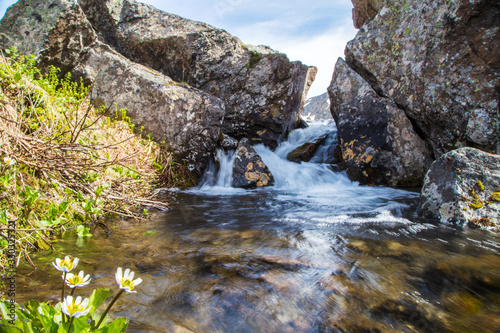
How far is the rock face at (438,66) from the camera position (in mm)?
4543

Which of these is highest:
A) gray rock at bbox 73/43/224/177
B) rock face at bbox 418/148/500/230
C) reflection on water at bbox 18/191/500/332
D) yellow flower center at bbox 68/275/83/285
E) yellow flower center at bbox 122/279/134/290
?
gray rock at bbox 73/43/224/177

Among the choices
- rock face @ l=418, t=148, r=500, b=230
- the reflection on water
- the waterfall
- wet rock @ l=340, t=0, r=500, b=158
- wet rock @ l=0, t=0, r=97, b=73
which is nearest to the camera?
the reflection on water

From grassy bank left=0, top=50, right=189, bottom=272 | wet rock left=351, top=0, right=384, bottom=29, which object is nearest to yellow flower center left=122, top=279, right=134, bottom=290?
grassy bank left=0, top=50, right=189, bottom=272

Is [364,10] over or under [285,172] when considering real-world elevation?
over

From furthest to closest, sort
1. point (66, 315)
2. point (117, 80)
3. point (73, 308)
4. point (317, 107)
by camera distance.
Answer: point (317, 107) → point (117, 80) → point (66, 315) → point (73, 308)

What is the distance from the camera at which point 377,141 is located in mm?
6070

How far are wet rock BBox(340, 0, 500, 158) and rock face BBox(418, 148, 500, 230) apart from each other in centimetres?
138

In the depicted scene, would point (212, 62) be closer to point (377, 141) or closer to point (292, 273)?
point (377, 141)

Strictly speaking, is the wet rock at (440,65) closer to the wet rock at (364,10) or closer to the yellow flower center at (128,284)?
the yellow flower center at (128,284)

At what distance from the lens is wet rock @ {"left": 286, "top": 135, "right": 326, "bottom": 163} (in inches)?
334

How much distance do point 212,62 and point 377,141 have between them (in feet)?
20.0

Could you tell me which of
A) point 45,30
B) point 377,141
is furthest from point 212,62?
point 377,141

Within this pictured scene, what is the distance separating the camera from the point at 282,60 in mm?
8938

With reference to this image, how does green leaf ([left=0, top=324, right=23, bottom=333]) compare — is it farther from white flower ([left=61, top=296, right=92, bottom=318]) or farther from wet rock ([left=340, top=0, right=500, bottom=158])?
wet rock ([left=340, top=0, right=500, bottom=158])
